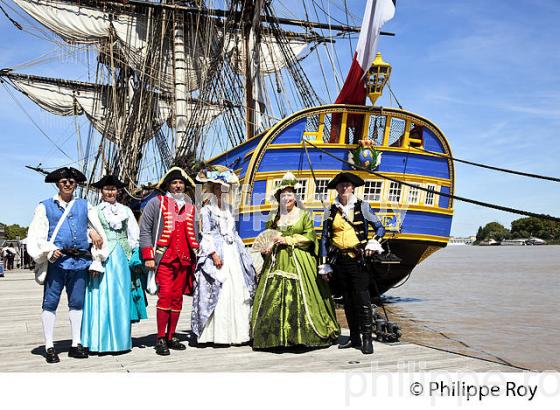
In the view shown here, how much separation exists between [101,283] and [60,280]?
34 cm

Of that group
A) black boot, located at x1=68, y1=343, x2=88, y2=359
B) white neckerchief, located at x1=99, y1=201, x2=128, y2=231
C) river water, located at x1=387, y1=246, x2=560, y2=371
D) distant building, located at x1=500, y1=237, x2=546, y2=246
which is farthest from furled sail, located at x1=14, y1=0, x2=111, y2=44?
distant building, located at x1=500, y1=237, x2=546, y2=246

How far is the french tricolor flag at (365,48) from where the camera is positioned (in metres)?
9.66

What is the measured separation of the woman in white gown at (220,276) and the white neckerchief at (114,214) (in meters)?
0.76

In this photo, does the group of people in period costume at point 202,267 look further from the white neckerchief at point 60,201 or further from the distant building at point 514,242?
the distant building at point 514,242

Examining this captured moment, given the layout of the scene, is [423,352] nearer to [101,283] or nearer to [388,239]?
[101,283]

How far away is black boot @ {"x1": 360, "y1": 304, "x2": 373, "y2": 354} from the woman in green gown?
395 mm

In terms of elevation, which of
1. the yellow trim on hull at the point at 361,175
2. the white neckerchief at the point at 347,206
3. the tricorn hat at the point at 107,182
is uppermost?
the yellow trim on hull at the point at 361,175

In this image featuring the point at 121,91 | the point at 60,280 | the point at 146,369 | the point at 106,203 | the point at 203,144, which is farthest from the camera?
the point at 121,91

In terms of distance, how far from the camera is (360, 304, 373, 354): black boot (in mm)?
4930

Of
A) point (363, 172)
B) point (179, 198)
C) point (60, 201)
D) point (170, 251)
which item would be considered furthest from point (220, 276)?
point (363, 172)

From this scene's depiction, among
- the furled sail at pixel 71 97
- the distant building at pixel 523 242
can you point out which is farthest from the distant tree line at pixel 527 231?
the furled sail at pixel 71 97

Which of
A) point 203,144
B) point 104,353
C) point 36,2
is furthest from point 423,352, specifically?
point 36,2

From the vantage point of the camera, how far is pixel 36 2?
92.5 ft

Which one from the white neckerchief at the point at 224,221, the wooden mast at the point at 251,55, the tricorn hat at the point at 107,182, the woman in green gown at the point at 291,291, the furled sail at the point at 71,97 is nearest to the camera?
the woman in green gown at the point at 291,291
